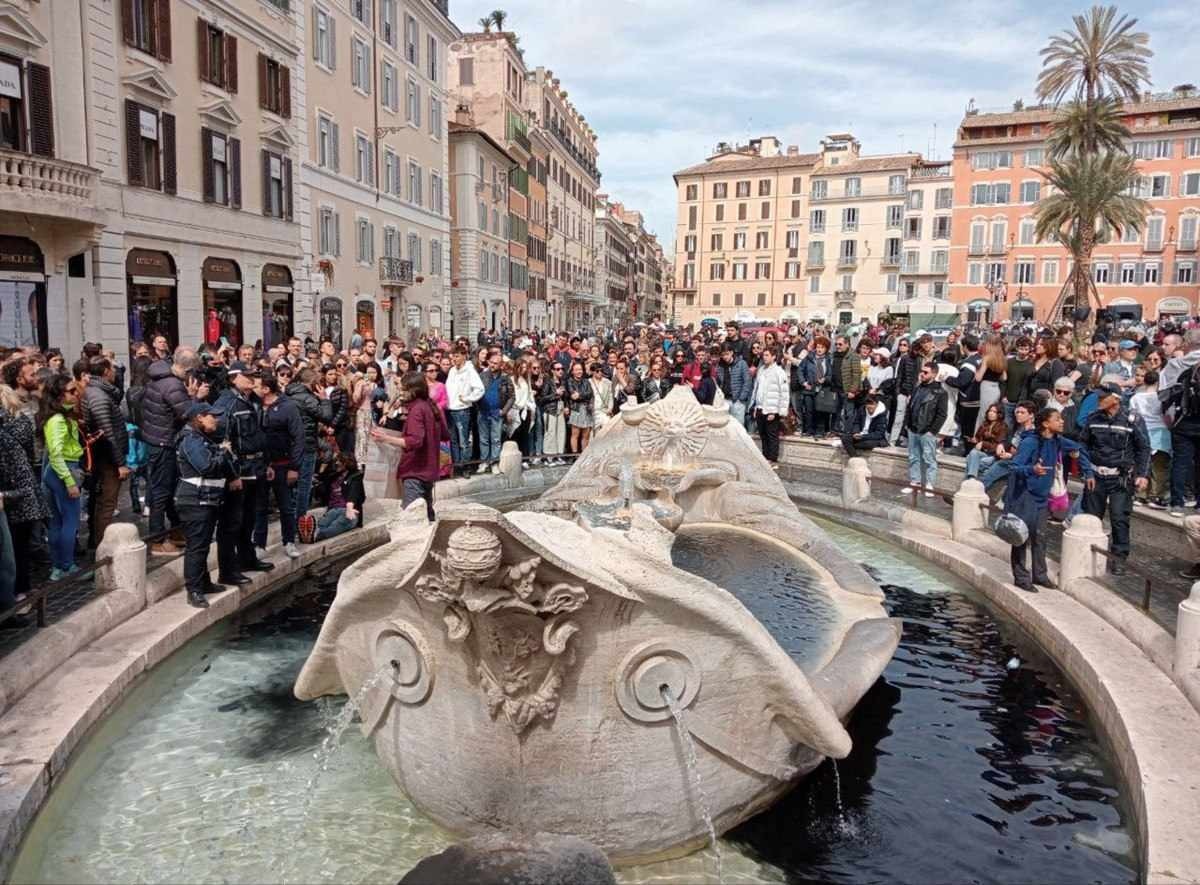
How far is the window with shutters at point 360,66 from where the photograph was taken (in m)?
31.5

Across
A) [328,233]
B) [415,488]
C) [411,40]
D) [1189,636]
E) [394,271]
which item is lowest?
[1189,636]

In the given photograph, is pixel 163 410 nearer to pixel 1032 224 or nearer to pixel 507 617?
pixel 507 617

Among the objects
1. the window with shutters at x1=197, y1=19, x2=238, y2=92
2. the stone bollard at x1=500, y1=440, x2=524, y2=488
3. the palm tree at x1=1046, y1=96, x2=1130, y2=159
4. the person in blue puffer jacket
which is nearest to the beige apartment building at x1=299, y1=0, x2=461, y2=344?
the window with shutters at x1=197, y1=19, x2=238, y2=92

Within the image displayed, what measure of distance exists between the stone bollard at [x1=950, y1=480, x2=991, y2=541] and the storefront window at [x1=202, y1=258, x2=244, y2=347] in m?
17.8

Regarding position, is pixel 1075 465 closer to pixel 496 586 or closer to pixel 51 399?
pixel 496 586

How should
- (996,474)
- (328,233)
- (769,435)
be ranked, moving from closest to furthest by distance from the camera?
(996,474)
(769,435)
(328,233)

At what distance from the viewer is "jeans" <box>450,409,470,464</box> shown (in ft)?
40.5

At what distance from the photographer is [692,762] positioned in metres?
4.02

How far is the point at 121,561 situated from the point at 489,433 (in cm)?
622

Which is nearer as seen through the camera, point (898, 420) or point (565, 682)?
point (565, 682)

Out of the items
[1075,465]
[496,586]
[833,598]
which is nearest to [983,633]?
[833,598]

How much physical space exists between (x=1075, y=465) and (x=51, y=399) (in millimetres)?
10216

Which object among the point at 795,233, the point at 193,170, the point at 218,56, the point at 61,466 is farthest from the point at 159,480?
the point at 795,233

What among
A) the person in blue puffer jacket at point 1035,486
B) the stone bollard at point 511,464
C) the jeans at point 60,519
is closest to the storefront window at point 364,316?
the stone bollard at point 511,464
